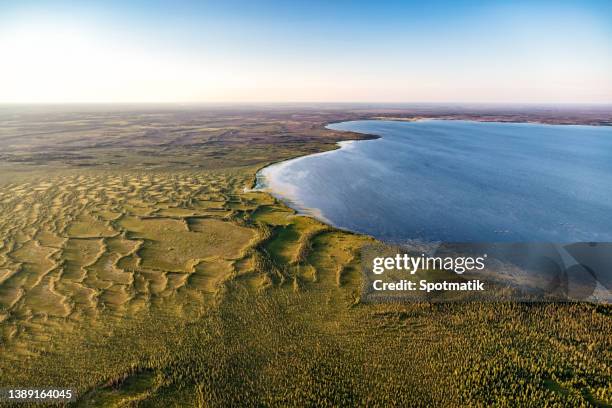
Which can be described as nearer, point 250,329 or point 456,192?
point 250,329

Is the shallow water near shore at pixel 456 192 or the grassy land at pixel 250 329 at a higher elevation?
the shallow water near shore at pixel 456 192

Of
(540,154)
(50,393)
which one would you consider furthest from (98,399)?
(540,154)

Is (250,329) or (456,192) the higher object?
(456,192)

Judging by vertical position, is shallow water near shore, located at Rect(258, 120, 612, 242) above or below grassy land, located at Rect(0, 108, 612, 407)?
above

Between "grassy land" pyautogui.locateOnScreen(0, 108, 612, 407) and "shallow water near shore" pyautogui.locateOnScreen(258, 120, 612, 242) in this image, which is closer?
"grassy land" pyautogui.locateOnScreen(0, 108, 612, 407)
